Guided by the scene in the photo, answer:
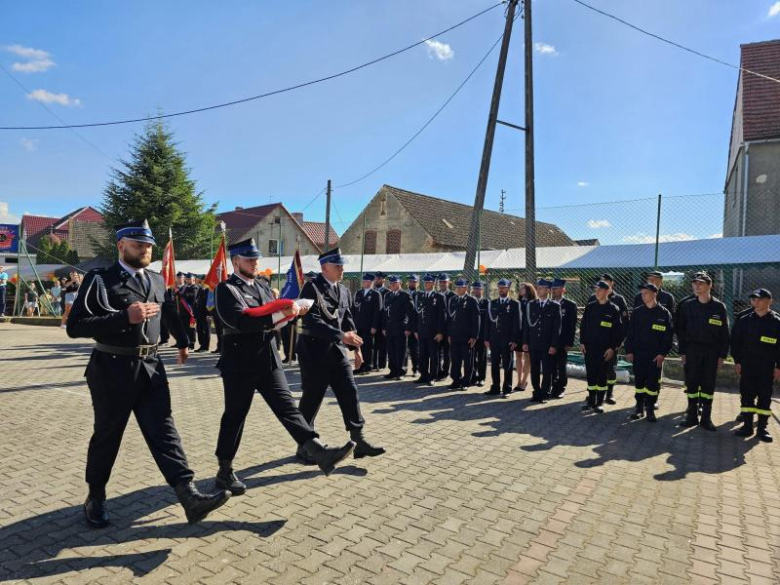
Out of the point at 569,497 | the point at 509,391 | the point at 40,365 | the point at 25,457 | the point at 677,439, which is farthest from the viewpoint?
the point at 40,365

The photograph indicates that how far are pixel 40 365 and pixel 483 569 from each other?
11.0m

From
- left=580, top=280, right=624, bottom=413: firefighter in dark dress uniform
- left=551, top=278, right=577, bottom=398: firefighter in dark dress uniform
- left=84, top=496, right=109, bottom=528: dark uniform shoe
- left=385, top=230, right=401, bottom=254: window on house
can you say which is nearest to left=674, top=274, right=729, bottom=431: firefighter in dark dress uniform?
left=580, top=280, right=624, bottom=413: firefighter in dark dress uniform

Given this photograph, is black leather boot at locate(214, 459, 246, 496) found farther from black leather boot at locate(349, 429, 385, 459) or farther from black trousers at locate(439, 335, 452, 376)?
black trousers at locate(439, 335, 452, 376)

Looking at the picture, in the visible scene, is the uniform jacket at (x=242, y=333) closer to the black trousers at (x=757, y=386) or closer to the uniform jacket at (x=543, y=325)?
the uniform jacket at (x=543, y=325)

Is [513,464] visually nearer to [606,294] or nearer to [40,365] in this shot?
[606,294]

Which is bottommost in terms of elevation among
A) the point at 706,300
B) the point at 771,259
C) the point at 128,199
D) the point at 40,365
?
the point at 40,365

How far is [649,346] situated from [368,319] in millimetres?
5504

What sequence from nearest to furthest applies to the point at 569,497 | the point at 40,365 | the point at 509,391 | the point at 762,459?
the point at 569,497 → the point at 762,459 → the point at 509,391 → the point at 40,365

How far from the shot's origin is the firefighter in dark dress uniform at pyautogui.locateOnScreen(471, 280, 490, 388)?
9.62m

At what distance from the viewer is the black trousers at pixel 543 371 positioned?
839 centimetres

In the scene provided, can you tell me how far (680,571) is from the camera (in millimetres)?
3346

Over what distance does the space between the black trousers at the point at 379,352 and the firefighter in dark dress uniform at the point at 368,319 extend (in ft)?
0.35

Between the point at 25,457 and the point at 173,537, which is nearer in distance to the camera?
the point at 173,537

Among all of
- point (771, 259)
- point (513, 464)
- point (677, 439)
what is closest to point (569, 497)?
point (513, 464)
